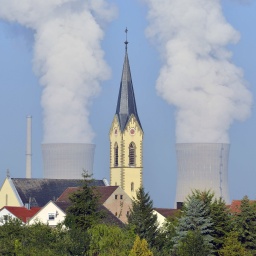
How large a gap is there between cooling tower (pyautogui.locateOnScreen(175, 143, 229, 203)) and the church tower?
12.3 feet

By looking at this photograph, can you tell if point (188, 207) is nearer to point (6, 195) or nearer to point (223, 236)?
point (223, 236)

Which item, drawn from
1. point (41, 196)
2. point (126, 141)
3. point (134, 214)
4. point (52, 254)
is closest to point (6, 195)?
point (41, 196)

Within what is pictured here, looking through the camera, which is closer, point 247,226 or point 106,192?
point 247,226

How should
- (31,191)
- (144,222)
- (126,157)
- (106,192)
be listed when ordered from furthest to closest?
(126,157), (31,191), (106,192), (144,222)

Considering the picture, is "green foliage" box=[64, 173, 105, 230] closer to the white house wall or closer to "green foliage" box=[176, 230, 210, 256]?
"green foliage" box=[176, 230, 210, 256]

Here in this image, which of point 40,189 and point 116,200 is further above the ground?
point 40,189

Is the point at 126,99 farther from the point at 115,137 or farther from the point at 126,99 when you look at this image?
the point at 115,137

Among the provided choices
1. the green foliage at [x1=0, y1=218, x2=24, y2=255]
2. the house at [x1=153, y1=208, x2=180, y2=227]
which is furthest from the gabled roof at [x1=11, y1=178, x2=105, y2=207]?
the green foliage at [x1=0, y1=218, x2=24, y2=255]

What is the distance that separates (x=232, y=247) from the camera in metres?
58.3

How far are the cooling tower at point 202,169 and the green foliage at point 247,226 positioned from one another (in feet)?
160

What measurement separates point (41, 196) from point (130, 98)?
16.2 meters

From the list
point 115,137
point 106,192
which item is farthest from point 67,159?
point 106,192

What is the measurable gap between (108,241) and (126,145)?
55.5 meters

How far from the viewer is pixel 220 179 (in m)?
115
